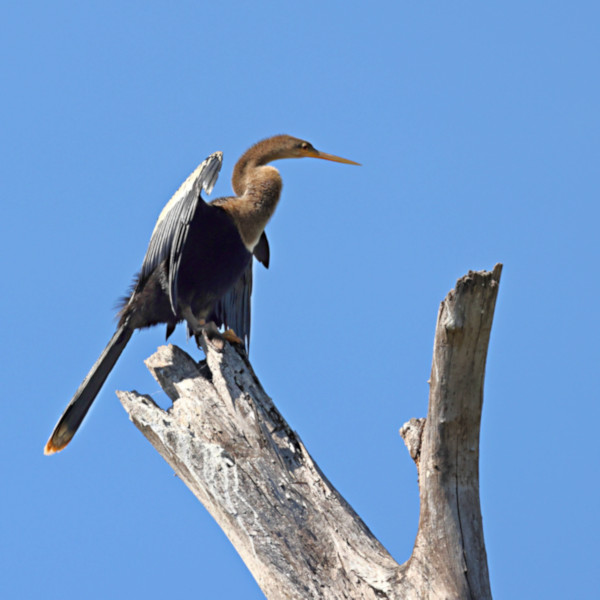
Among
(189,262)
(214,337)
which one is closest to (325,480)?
(214,337)

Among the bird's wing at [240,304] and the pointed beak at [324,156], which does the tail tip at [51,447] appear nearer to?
the bird's wing at [240,304]

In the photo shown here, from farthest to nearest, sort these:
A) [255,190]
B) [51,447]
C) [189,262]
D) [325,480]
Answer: [255,190] → [189,262] → [51,447] → [325,480]

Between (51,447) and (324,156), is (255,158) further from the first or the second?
(51,447)

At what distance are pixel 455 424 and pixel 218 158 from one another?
8.80 feet

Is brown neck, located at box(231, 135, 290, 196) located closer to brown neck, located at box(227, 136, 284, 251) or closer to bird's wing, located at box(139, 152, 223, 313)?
brown neck, located at box(227, 136, 284, 251)

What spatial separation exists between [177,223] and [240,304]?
3.81 ft

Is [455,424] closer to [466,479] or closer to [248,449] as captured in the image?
[466,479]

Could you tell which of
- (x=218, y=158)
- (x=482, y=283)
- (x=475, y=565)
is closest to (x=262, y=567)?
(x=475, y=565)

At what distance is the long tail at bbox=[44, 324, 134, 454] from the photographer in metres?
4.54

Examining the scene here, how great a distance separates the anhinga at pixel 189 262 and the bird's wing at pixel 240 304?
0.41 m

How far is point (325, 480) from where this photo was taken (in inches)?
146

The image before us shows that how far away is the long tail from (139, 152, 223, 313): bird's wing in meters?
0.50

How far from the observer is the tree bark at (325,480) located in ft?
9.82

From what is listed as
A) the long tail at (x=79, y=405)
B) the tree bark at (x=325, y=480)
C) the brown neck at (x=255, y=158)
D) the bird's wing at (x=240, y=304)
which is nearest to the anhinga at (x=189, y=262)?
the long tail at (x=79, y=405)
